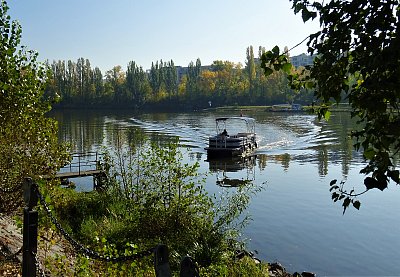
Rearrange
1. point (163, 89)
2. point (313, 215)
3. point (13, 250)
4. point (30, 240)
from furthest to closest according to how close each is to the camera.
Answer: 1. point (163, 89)
2. point (313, 215)
3. point (13, 250)
4. point (30, 240)

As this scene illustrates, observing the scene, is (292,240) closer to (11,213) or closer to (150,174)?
(150,174)

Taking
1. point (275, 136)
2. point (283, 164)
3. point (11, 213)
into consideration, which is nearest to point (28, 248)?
point (11, 213)

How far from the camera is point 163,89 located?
119m

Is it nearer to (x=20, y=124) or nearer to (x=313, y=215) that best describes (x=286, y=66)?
(x=20, y=124)

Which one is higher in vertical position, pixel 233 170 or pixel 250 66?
pixel 250 66

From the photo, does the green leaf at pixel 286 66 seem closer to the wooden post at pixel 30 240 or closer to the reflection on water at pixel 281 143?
the wooden post at pixel 30 240

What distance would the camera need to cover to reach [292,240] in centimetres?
1452

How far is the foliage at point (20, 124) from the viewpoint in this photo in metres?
8.28

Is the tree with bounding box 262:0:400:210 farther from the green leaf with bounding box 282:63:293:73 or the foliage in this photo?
the foliage

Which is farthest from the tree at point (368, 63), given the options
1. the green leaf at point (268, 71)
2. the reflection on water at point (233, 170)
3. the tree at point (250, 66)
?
the tree at point (250, 66)

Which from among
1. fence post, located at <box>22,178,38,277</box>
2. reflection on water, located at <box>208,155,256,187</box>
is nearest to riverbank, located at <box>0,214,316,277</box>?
fence post, located at <box>22,178,38,277</box>

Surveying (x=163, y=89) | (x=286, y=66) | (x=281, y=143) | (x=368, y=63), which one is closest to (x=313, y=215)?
(x=286, y=66)

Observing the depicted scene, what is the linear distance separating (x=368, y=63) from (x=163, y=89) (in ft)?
385

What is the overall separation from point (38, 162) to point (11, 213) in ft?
4.80
